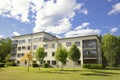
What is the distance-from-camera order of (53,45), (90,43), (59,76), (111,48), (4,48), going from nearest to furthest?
(59,76)
(90,43)
(111,48)
(53,45)
(4,48)

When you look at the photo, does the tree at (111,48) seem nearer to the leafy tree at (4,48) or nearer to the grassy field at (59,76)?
the grassy field at (59,76)

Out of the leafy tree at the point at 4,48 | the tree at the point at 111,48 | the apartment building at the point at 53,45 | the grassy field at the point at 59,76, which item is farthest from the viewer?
the leafy tree at the point at 4,48

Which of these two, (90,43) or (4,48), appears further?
(4,48)

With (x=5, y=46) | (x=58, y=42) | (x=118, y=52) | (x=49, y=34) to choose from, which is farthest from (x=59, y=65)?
(x=5, y=46)

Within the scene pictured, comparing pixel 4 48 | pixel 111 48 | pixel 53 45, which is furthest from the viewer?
pixel 4 48

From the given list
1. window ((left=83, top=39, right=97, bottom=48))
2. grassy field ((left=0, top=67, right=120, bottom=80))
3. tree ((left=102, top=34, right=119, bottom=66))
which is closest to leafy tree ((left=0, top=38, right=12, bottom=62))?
window ((left=83, top=39, right=97, bottom=48))

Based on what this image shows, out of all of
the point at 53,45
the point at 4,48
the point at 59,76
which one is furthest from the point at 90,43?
the point at 4,48

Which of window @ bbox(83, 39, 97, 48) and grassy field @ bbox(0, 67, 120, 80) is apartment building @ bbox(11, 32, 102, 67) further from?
grassy field @ bbox(0, 67, 120, 80)

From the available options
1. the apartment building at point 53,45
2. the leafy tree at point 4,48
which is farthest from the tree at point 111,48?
the leafy tree at point 4,48

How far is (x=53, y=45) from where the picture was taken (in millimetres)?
66250

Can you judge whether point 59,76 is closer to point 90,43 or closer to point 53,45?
point 90,43

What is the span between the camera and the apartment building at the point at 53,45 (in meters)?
57.5

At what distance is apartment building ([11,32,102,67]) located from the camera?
2265 inches

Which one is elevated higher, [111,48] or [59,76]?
[111,48]
